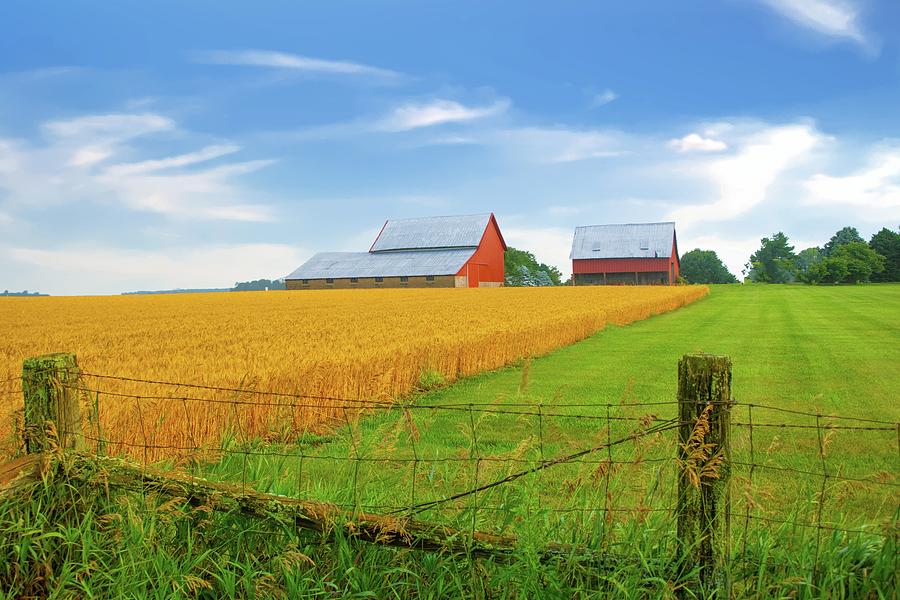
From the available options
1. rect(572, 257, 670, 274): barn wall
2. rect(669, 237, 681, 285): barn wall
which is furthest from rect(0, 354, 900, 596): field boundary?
rect(669, 237, 681, 285): barn wall

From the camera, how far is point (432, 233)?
279ft

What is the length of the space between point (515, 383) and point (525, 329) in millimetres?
3886

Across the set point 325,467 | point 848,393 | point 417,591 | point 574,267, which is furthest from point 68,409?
point 574,267

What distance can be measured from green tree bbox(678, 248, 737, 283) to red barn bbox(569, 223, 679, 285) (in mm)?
33670

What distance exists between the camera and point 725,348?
18.3m

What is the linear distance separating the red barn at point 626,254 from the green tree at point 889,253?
22.7 m

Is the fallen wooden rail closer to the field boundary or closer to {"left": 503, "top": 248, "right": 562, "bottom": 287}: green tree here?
the field boundary

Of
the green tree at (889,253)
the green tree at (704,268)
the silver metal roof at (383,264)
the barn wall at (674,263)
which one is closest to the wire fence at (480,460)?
the silver metal roof at (383,264)

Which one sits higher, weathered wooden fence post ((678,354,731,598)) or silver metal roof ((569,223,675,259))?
silver metal roof ((569,223,675,259))

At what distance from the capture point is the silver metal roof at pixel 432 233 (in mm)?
81688

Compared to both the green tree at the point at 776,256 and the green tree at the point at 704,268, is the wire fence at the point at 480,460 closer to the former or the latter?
the green tree at the point at 704,268

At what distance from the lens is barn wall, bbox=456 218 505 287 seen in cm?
7719

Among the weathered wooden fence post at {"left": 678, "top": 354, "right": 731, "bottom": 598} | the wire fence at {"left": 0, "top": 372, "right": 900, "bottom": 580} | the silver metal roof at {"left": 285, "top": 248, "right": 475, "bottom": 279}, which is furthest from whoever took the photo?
the silver metal roof at {"left": 285, "top": 248, "right": 475, "bottom": 279}

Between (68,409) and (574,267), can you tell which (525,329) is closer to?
(68,409)
